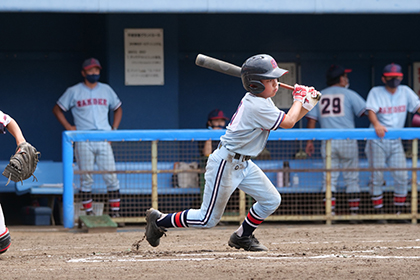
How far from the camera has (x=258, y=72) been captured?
14.9 ft

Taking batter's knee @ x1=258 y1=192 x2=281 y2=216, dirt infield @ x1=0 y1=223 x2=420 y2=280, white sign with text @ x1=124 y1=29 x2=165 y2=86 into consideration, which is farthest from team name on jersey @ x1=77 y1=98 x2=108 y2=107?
batter's knee @ x1=258 y1=192 x2=281 y2=216

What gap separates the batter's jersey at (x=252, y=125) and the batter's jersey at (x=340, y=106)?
11.0 ft

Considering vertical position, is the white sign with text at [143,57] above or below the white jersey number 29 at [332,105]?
above

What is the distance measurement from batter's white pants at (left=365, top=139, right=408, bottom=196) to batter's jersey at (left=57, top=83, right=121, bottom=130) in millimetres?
3205

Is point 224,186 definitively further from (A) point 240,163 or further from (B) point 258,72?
(B) point 258,72

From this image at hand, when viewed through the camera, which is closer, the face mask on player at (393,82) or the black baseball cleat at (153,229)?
the black baseball cleat at (153,229)

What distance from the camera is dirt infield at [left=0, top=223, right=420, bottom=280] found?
4.12 m

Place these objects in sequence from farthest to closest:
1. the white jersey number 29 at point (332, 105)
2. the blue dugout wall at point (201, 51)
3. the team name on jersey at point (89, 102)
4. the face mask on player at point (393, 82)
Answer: the blue dugout wall at point (201, 51), the white jersey number 29 at point (332, 105), the team name on jersey at point (89, 102), the face mask on player at point (393, 82)

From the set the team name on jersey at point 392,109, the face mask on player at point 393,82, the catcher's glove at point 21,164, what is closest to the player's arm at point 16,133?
the catcher's glove at point 21,164

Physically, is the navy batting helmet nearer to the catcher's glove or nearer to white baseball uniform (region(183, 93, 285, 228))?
white baseball uniform (region(183, 93, 285, 228))
